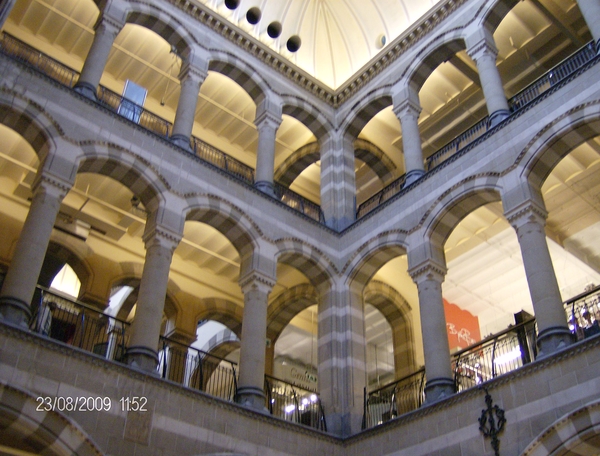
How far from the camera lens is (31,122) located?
1188cm

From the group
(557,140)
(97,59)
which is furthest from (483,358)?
(97,59)

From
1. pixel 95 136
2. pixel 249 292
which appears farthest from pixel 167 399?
pixel 95 136

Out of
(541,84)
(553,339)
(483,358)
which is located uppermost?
(541,84)

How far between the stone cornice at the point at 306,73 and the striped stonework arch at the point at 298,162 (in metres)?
1.54

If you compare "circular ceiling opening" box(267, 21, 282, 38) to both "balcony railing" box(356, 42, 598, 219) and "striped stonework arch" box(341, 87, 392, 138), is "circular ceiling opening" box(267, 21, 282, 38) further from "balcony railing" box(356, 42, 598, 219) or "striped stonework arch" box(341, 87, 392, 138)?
"balcony railing" box(356, 42, 598, 219)

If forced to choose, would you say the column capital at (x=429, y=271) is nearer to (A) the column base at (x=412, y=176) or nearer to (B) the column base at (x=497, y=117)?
(A) the column base at (x=412, y=176)

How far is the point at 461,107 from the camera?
18.5 m

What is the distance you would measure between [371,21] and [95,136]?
9685mm

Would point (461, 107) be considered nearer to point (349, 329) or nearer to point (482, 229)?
point (482, 229)

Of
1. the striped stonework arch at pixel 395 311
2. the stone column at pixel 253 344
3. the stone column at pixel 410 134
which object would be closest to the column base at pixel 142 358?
the stone column at pixel 253 344

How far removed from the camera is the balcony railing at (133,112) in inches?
555

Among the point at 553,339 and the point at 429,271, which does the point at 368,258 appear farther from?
the point at 553,339

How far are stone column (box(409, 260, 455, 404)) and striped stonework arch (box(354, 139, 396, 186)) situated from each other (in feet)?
21.8
